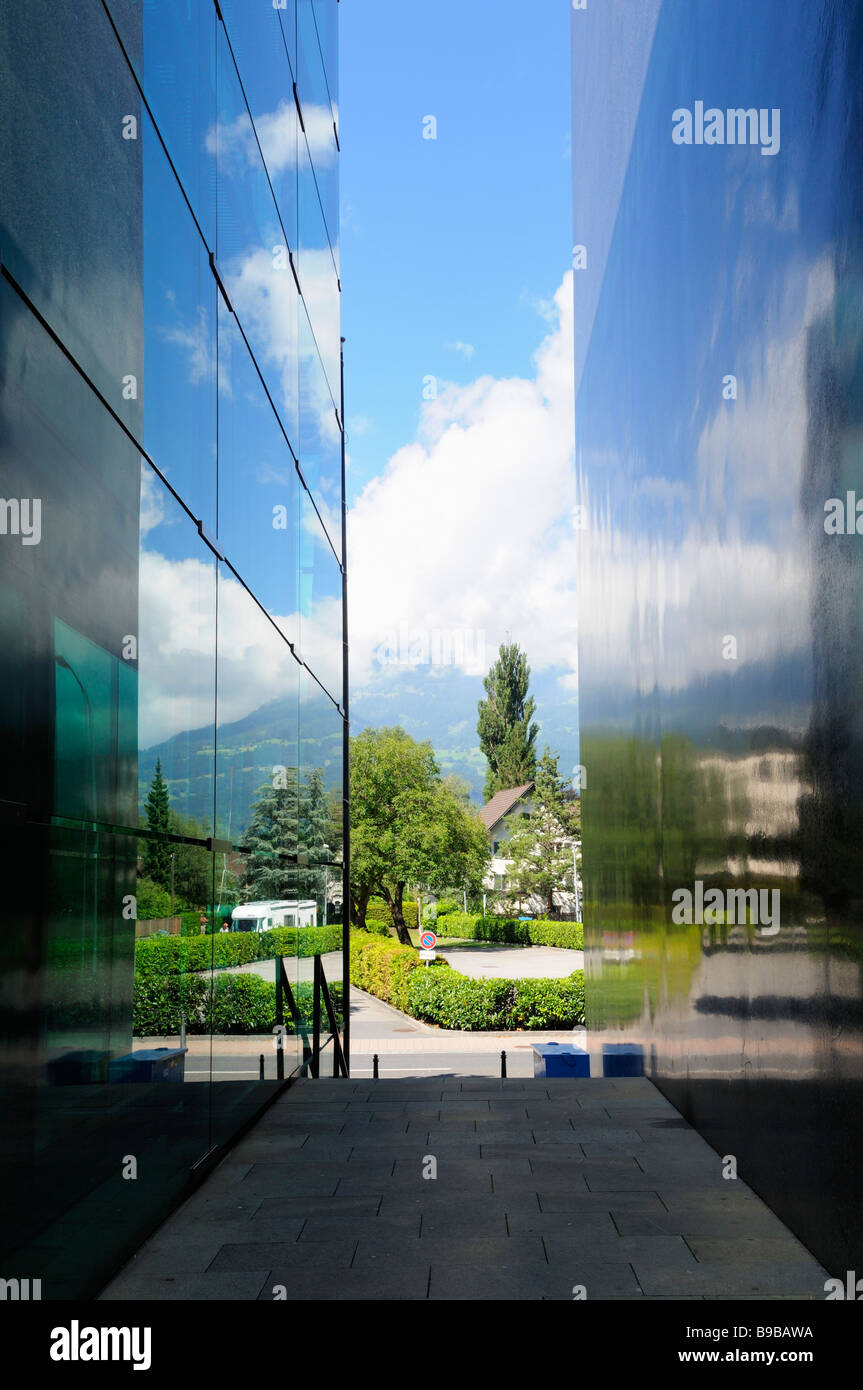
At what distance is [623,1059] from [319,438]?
26.6 feet

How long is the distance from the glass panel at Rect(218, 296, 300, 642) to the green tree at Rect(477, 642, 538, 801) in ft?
253

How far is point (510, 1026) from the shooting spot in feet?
92.7

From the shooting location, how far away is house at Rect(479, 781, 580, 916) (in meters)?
66.3

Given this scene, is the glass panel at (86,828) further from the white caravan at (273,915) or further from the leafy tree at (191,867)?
the white caravan at (273,915)

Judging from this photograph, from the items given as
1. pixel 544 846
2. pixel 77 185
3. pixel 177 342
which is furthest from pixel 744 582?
pixel 544 846

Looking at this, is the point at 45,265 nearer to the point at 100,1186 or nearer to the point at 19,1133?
the point at 19,1133

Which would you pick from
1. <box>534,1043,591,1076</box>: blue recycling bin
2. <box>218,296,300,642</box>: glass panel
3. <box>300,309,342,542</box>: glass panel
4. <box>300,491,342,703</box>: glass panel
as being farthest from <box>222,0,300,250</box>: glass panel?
<box>534,1043,591,1076</box>: blue recycling bin

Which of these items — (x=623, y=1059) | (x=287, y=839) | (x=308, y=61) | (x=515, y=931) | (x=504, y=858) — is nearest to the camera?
(x=287, y=839)

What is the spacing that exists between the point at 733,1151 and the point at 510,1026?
22.3 metres

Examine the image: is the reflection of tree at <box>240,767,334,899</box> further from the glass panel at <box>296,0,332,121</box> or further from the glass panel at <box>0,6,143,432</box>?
the glass panel at <box>296,0,332,121</box>

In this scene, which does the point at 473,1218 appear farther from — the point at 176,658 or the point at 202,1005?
the point at 176,658

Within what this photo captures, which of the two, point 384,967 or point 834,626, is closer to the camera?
point 834,626

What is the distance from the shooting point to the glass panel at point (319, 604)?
12367 millimetres

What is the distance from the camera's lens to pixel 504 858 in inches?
2675
